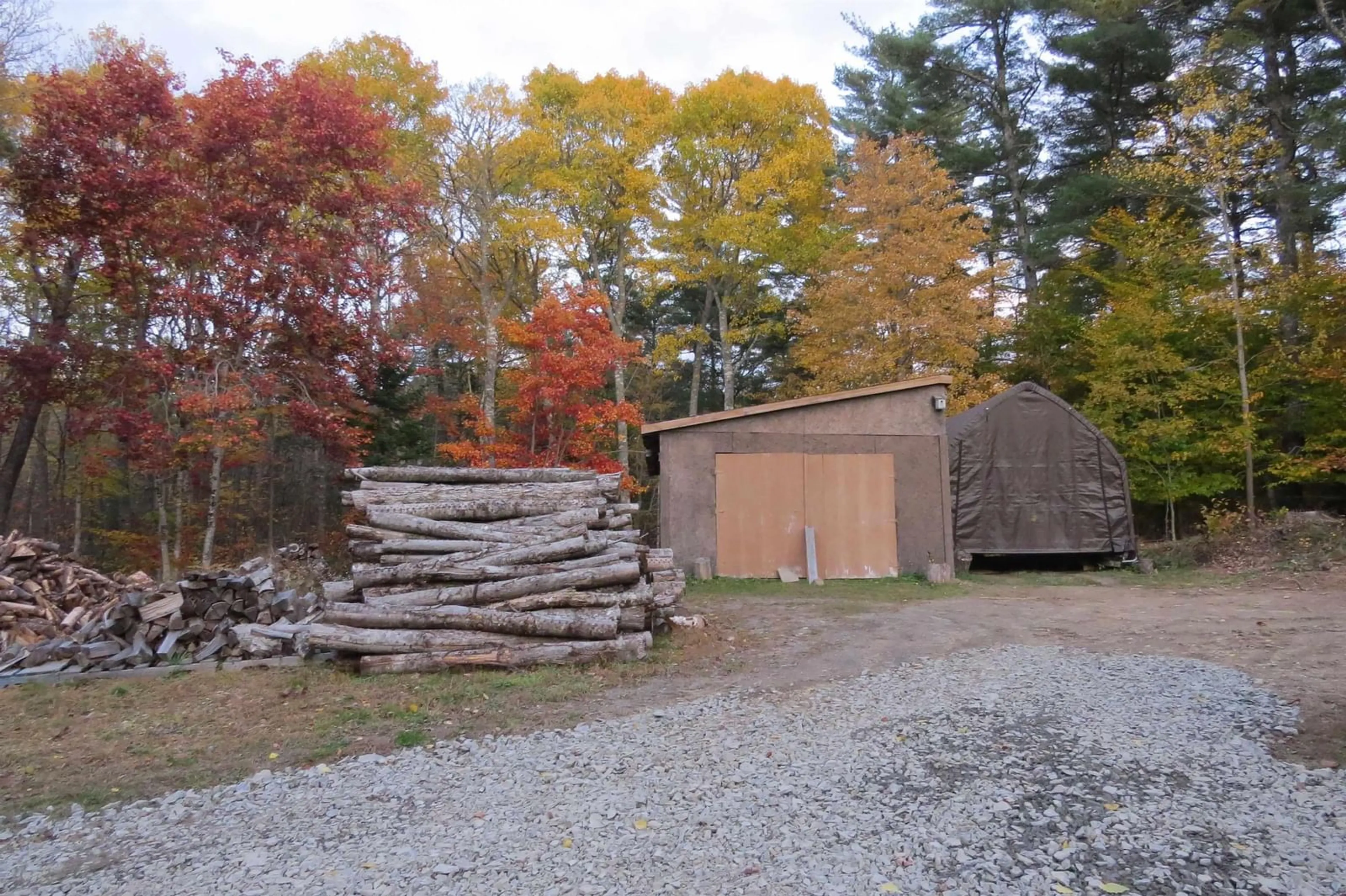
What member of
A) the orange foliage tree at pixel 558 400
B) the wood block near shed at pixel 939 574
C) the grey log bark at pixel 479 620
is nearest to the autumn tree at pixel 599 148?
the orange foliage tree at pixel 558 400

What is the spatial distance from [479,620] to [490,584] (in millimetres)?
358

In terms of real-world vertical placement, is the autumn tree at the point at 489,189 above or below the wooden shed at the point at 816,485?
above

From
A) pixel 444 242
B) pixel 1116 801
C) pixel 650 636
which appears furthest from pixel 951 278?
pixel 1116 801

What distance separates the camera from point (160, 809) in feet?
12.7

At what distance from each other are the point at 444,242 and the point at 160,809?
1803cm

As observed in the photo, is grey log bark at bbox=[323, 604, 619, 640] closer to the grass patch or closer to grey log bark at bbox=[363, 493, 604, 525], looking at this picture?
the grass patch

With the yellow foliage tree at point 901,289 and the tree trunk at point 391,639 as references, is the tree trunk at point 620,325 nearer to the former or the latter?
the yellow foliage tree at point 901,289

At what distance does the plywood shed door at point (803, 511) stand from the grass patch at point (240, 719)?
20.2 feet

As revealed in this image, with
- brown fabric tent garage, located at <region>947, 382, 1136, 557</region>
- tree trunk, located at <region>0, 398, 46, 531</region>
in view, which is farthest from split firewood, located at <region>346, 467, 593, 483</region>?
tree trunk, located at <region>0, 398, 46, 531</region>

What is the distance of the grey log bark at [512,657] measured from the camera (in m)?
6.42

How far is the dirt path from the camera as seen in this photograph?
569 cm

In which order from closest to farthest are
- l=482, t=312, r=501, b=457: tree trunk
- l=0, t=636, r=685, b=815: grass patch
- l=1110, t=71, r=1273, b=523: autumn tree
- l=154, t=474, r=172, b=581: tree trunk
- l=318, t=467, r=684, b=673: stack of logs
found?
l=0, t=636, r=685, b=815: grass patch
l=318, t=467, r=684, b=673: stack of logs
l=154, t=474, r=172, b=581: tree trunk
l=1110, t=71, r=1273, b=523: autumn tree
l=482, t=312, r=501, b=457: tree trunk

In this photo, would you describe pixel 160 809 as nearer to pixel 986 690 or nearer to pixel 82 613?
pixel 986 690

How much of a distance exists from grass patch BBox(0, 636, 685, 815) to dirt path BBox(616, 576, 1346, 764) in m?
0.75
